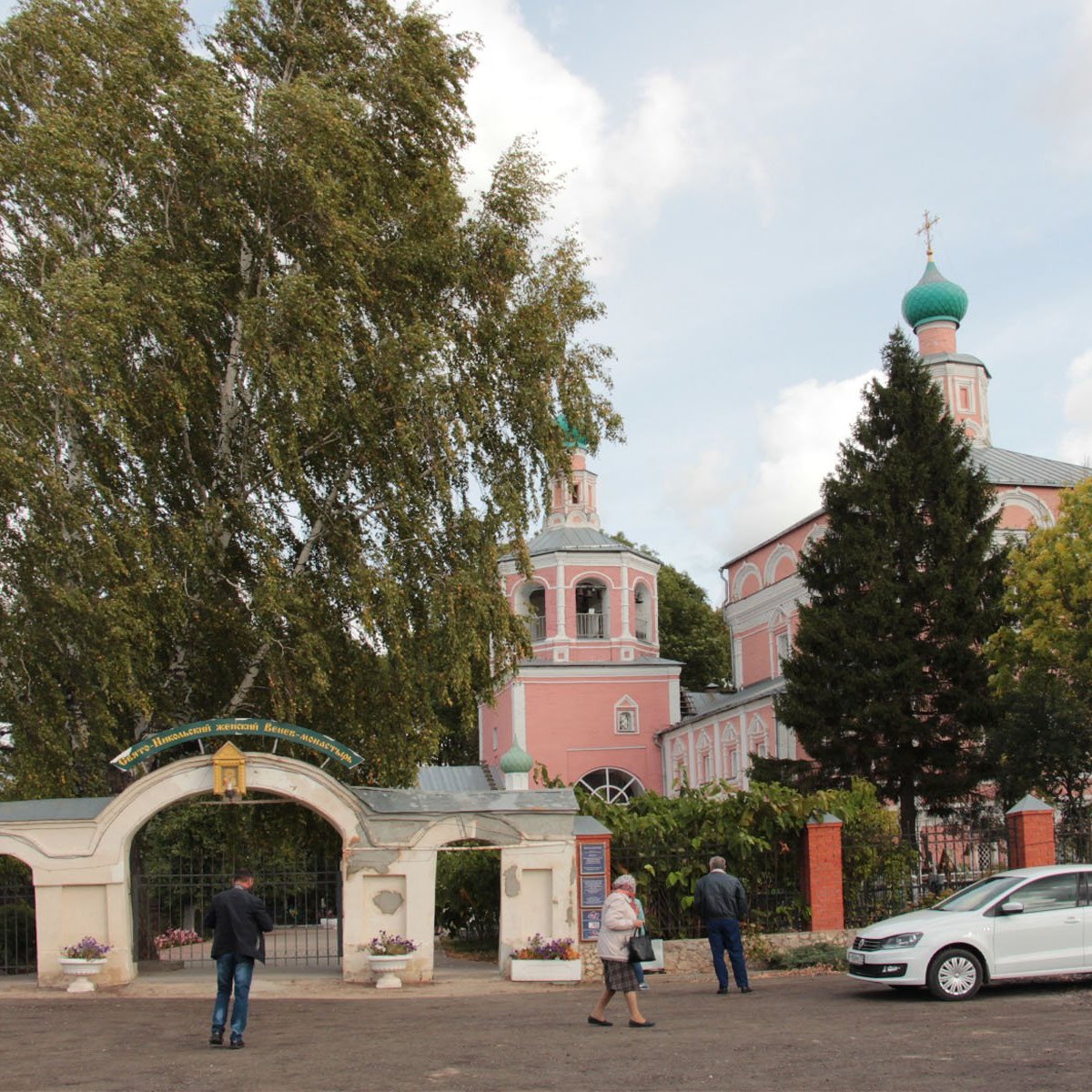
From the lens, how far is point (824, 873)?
55.5 ft

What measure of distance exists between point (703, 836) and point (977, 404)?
2806 cm

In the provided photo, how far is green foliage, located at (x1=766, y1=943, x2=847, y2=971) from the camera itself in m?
15.7

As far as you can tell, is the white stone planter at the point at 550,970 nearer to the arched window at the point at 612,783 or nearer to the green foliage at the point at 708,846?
the green foliage at the point at 708,846

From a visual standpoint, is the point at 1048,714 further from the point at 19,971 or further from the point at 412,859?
the point at 19,971

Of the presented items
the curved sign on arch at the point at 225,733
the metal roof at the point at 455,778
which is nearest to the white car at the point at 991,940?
the curved sign on arch at the point at 225,733

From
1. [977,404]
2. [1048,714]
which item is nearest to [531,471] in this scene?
[1048,714]

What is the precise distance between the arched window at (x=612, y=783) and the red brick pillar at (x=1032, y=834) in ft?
86.7

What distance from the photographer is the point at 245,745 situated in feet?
54.6

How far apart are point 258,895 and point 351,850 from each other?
31.5 feet

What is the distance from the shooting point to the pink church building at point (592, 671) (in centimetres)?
4294

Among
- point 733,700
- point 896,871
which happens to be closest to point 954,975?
point 896,871

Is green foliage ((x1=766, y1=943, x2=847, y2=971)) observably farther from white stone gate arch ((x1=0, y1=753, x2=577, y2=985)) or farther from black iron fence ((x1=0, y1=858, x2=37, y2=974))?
black iron fence ((x1=0, y1=858, x2=37, y2=974))

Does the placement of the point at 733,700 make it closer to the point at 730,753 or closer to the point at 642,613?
the point at 730,753

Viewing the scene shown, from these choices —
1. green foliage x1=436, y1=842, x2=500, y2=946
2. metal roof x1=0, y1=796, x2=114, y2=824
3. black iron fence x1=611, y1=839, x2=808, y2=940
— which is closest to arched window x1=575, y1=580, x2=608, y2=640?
green foliage x1=436, y1=842, x2=500, y2=946
